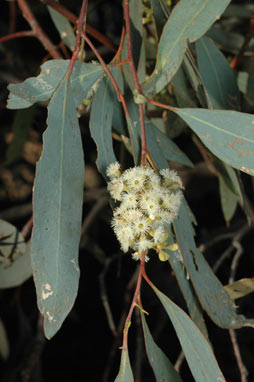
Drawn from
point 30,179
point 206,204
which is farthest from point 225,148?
point 30,179

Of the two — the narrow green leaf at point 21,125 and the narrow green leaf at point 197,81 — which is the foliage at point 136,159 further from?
the narrow green leaf at point 21,125

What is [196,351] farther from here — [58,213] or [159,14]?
[159,14]

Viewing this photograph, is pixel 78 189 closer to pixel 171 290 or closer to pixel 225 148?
pixel 225 148

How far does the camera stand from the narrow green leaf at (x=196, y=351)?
924 mm

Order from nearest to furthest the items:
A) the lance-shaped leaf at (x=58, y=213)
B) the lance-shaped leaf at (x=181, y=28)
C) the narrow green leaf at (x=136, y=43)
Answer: the lance-shaped leaf at (x=58, y=213) < the lance-shaped leaf at (x=181, y=28) < the narrow green leaf at (x=136, y=43)

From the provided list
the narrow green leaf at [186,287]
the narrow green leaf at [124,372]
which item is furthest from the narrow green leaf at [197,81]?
the narrow green leaf at [124,372]

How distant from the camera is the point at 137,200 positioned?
91 cm

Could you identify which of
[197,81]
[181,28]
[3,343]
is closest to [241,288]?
[197,81]

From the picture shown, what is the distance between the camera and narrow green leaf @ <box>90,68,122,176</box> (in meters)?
1.01

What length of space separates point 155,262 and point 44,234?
118 cm

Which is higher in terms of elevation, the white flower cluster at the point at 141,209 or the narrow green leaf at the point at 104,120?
the narrow green leaf at the point at 104,120

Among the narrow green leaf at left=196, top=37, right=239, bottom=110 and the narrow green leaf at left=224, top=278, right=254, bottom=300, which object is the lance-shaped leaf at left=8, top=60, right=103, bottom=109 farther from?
the narrow green leaf at left=224, top=278, right=254, bottom=300

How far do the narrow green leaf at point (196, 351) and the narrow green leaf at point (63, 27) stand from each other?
3.11 feet

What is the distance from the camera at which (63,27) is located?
1.54 m
